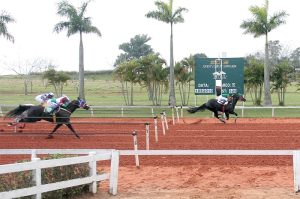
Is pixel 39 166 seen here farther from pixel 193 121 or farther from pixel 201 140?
pixel 193 121

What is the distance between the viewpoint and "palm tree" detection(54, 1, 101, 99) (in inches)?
1500

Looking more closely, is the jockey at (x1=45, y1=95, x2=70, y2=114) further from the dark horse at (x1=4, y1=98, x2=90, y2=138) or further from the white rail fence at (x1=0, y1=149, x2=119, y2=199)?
the white rail fence at (x1=0, y1=149, x2=119, y2=199)

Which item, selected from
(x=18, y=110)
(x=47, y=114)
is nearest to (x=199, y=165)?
(x=47, y=114)

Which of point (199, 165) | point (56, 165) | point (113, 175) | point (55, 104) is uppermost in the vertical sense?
point (55, 104)

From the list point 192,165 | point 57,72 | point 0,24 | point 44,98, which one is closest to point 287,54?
point 57,72

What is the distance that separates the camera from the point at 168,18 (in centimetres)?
3750

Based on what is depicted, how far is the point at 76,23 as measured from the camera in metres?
38.2

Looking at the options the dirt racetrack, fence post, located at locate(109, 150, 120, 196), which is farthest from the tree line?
fence post, located at locate(109, 150, 120, 196)

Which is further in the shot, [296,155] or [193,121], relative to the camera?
[193,121]

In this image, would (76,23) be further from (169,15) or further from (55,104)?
(55,104)

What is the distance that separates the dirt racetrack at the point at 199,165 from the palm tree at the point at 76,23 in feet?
63.5

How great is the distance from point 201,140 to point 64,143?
4461 mm

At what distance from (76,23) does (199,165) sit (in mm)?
27836

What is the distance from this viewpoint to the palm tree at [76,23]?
125ft
